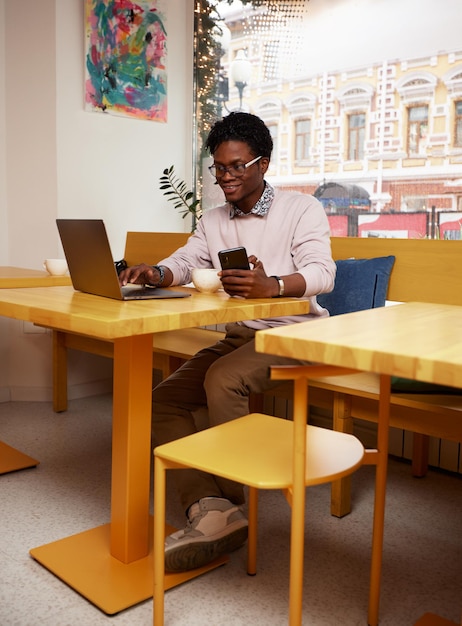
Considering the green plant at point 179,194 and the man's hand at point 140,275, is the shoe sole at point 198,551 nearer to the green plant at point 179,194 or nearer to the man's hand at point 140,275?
the man's hand at point 140,275

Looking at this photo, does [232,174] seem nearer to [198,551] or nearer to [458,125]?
[198,551]

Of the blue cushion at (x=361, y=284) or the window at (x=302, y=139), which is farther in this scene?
the window at (x=302, y=139)

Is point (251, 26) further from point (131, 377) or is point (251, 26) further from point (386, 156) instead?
point (131, 377)

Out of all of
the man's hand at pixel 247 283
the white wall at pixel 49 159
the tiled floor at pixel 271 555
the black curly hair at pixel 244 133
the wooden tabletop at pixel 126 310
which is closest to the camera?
the wooden tabletop at pixel 126 310

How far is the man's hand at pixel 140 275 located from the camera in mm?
1982

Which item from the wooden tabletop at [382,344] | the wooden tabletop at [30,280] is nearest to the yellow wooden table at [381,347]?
the wooden tabletop at [382,344]

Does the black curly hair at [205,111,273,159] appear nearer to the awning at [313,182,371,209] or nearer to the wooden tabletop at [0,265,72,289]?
the wooden tabletop at [0,265,72,289]

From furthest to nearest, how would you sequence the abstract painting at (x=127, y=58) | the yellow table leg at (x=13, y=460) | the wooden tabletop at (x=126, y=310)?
the abstract painting at (x=127, y=58) → the yellow table leg at (x=13, y=460) → the wooden tabletop at (x=126, y=310)

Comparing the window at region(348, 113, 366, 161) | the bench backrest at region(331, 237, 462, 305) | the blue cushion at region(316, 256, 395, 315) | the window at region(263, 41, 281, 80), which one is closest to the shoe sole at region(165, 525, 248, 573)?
the blue cushion at region(316, 256, 395, 315)

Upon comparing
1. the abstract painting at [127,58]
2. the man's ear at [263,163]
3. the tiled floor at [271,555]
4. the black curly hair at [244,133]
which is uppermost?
the abstract painting at [127,58]

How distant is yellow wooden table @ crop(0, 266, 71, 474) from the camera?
2225 millimetres

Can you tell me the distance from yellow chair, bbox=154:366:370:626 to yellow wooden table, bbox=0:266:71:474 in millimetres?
1020

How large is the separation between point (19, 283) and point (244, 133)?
35.6 inches

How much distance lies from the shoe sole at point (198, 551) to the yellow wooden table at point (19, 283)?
1052 millimetres
